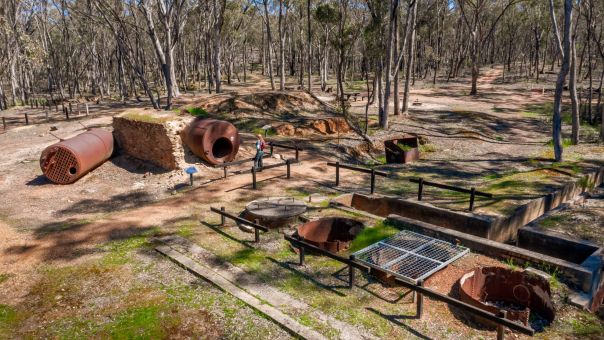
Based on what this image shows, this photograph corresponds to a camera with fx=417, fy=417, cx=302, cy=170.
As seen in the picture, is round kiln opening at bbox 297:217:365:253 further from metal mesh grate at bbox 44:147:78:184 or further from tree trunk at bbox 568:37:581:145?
tree trunk at bbox 568:37:581:145

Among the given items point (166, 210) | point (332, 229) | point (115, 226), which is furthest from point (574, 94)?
point (115, 226)

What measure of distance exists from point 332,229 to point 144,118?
9.87 m

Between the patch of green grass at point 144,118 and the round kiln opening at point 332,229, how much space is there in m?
8.44

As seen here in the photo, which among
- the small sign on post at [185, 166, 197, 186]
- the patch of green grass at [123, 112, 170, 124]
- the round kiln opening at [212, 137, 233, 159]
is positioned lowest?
the small sign on post at [185, 166, 197, 186]

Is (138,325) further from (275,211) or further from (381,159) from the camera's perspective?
(381,159)

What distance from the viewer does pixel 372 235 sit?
992 cm

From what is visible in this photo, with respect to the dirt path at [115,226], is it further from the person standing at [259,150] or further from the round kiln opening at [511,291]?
the round kiln opening at [511,291]

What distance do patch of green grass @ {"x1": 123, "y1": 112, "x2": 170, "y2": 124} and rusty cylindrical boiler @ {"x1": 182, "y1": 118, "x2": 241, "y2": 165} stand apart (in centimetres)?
95

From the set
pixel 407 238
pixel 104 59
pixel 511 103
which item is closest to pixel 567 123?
pixel 511 103

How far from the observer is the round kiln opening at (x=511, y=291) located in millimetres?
7172

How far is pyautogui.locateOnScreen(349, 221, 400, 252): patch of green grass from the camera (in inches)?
380

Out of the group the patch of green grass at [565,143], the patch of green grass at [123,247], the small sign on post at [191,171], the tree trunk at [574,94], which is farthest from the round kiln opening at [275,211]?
the patch of green grass at [565,143]

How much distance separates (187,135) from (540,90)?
4037cm

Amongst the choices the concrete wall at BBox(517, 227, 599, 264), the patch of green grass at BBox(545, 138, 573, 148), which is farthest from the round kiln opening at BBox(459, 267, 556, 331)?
the patch of green grass at BBox(545, 138, 573, 148)
